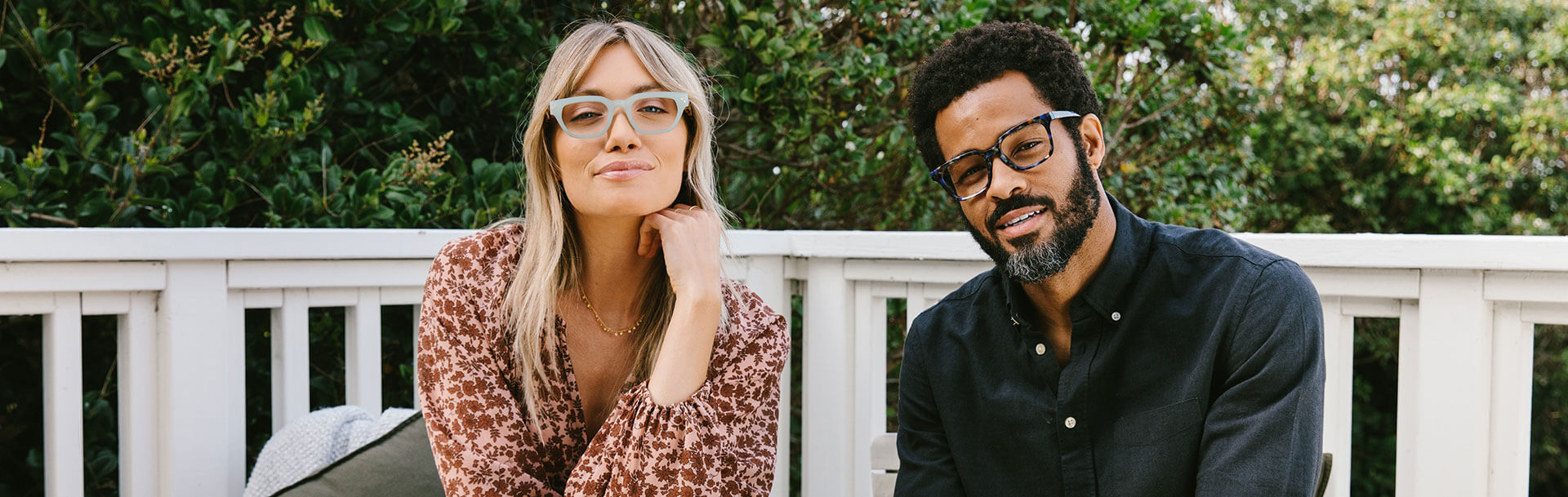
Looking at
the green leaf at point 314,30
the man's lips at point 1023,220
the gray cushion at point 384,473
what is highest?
the green leaf at point 314,30

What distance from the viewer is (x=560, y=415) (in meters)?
1.92

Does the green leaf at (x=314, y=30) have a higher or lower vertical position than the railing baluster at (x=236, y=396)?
higher

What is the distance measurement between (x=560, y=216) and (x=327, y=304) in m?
0.66

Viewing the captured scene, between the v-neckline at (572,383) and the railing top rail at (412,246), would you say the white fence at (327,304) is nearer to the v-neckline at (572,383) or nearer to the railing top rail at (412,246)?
the railing top rail at (412,246)

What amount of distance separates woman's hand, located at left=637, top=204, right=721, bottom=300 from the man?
1.39ft

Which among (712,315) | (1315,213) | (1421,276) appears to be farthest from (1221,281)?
(1315,213)

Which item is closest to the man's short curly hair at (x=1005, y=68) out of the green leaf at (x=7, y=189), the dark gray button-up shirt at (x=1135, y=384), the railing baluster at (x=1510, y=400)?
the dark gray button-up shirt at (x=1135, y=384)

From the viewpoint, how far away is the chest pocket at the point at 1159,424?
162 centimetres

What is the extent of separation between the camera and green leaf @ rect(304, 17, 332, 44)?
2717 millimetres

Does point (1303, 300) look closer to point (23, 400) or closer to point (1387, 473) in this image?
point (23, 400)

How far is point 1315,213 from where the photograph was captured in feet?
27.2

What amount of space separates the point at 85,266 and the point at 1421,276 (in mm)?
2405

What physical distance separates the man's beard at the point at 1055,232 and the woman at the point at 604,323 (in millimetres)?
501

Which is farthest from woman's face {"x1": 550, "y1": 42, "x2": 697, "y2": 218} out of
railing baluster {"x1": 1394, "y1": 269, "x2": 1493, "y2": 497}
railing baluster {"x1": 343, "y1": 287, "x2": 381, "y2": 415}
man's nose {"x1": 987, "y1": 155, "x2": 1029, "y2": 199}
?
railing baluster {"x1": 1394, "y1": 269, "x2": 1493, "y2": 497}
